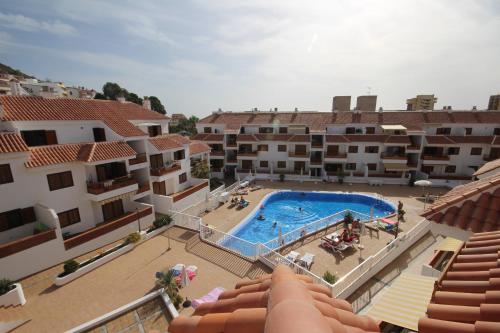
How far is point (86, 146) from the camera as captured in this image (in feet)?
63.5

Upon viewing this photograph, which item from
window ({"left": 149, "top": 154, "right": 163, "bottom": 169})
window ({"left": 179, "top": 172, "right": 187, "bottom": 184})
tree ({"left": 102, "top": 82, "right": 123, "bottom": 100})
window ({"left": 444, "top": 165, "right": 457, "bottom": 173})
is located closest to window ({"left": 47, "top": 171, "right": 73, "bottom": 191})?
window ({"left": 149, "top": 154, "right": 163, "bottom": 169})

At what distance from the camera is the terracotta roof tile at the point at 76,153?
16.5 m

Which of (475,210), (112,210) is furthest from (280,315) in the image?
(112,210)

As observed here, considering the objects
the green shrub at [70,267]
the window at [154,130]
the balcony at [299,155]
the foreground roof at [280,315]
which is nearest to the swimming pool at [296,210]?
the balcony at [299,155]

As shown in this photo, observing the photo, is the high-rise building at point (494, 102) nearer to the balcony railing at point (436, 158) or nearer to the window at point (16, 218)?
the balcony railing at point (436, 158)

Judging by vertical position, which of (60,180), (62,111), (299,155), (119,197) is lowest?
(119,197)

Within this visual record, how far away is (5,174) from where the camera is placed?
1503 centimetres

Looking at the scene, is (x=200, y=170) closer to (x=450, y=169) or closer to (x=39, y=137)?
(x=39, y=137)

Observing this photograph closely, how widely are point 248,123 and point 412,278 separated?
35227mm

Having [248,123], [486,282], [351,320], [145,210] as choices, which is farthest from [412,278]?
[248,123]

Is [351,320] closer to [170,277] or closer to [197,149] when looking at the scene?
[170,277]

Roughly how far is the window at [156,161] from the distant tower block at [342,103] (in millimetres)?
36320

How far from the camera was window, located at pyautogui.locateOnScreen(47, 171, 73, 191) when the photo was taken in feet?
57.0

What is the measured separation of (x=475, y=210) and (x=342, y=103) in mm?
44573
